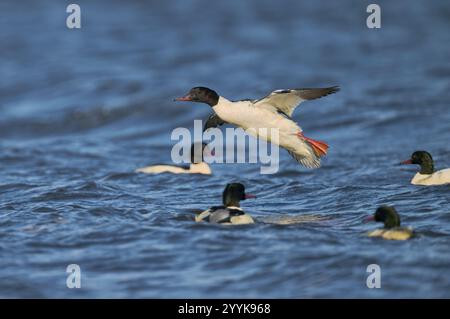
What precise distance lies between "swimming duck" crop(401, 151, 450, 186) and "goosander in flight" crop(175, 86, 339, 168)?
178cm

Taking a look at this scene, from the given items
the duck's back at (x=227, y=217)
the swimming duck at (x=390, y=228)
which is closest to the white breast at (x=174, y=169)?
the duck's back at (x=227, y=217)

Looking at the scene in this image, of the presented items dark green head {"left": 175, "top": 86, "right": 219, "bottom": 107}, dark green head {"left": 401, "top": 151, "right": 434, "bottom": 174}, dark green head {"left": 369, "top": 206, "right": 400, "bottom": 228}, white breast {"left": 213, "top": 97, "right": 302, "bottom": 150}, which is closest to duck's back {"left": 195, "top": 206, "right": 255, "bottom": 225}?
white breast {"left": 213, "top": 97, "right": 302, "bottom": 150}

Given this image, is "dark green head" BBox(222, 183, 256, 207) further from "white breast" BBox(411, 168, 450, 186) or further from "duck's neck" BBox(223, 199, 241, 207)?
"white breast" BBox(411, 168, 450, 186)

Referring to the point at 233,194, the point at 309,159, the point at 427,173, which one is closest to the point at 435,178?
the point at 427,173

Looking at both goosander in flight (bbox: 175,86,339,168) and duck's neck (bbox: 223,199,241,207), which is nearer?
duck's neck (bbox: 223,199,241,207)

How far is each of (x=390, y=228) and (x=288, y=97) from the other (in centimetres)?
244

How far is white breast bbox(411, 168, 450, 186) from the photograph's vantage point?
13883 millimetres

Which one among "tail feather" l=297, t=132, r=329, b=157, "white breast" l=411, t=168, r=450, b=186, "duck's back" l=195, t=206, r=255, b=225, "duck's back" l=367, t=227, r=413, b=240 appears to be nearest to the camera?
"duck's back" l=367, t=227, r=413, b=240

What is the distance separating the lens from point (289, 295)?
9.65 meters

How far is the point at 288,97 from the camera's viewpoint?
1264 centimetres

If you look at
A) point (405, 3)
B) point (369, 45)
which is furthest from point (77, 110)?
point (405, 3)

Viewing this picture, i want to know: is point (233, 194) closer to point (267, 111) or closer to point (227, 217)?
point (227, 217)

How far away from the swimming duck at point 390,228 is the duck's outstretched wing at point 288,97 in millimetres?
1861
